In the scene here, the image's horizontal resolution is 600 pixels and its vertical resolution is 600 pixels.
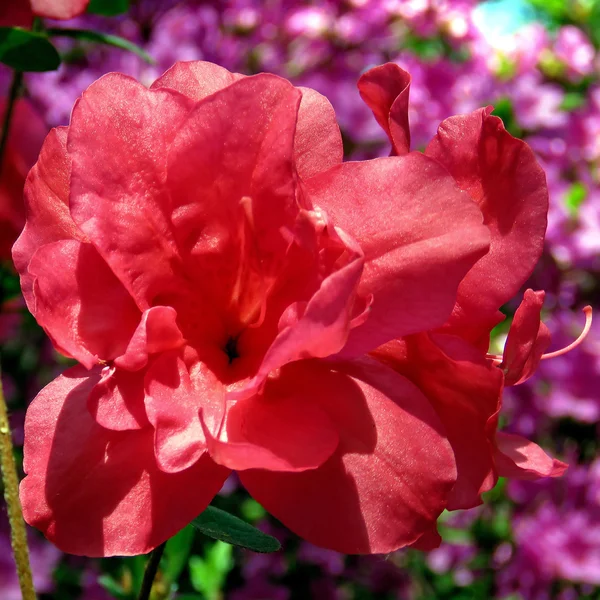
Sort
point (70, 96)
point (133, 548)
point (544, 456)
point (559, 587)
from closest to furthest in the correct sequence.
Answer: point (133, 548), point (544, 456), point (70, 96), point (559, 587)

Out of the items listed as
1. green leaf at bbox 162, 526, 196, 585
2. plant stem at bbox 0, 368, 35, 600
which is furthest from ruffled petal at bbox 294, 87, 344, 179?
green leaf at bbox 162, 526, 196, 585

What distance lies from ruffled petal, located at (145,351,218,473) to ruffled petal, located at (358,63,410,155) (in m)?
0.25

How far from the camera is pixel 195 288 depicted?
68 centimetres

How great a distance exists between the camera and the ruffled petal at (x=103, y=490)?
0.59 m

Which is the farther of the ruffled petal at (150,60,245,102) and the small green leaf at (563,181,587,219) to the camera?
the small green leaf at (563,181,587,219)

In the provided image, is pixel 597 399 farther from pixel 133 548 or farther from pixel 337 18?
pixel 133 548

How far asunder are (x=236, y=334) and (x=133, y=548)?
0.20 meters

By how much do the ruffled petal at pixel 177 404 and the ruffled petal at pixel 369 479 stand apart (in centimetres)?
6

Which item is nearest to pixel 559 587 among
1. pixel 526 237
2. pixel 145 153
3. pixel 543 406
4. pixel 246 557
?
pixel 543 406

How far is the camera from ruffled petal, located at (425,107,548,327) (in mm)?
646

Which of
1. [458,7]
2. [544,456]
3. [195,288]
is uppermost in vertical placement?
[195,288]

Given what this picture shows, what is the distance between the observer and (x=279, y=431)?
23.1 inches

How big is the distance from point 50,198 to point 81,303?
0.33 ft

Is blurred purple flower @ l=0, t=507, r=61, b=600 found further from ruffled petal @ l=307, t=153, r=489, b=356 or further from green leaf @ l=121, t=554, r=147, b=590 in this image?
ruffled petal @ l=307, t=153, r=489, b=356
